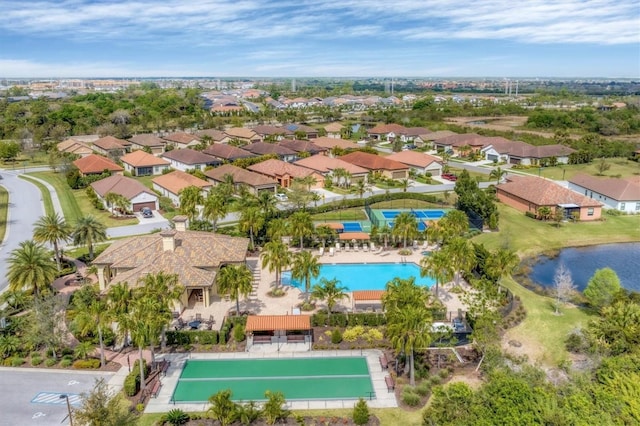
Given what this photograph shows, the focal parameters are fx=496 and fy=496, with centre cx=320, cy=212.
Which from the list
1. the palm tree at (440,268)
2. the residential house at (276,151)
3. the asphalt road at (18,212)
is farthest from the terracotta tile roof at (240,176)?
the palm tree at (440,268)

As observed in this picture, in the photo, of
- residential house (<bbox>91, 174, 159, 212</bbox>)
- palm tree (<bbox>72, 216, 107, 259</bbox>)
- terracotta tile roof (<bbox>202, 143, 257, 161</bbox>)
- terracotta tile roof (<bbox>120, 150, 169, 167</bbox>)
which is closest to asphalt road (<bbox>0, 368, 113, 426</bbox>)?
palm tree (<bbox>72, 216, 107, 259</bbox>)

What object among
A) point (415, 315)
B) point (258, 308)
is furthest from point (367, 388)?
point (258, 308)

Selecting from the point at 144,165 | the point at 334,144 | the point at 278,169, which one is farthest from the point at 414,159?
the point at 144,165

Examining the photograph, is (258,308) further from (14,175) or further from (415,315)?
(14,175)

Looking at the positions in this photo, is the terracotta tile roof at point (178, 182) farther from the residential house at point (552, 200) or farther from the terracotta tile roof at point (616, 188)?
the terracotta tile roof at point (616, 188)

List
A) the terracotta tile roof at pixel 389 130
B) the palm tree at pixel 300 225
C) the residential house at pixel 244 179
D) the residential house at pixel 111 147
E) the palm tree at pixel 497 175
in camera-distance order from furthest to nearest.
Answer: the terracotta tile roof at pixel 389 130 < the residential house at pixel 111 147 < the palm tree at pixel 497 175 < the residential house at pixel 244 179 < the palm tree at pixel 300 225

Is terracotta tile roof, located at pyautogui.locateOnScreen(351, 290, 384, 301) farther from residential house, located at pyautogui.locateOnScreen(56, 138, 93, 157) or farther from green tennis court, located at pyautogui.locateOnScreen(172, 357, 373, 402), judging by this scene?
residential house, located at pyautogui.locateOnScreen(56, 138, 93, 157)

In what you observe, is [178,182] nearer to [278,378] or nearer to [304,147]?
[304,147]
